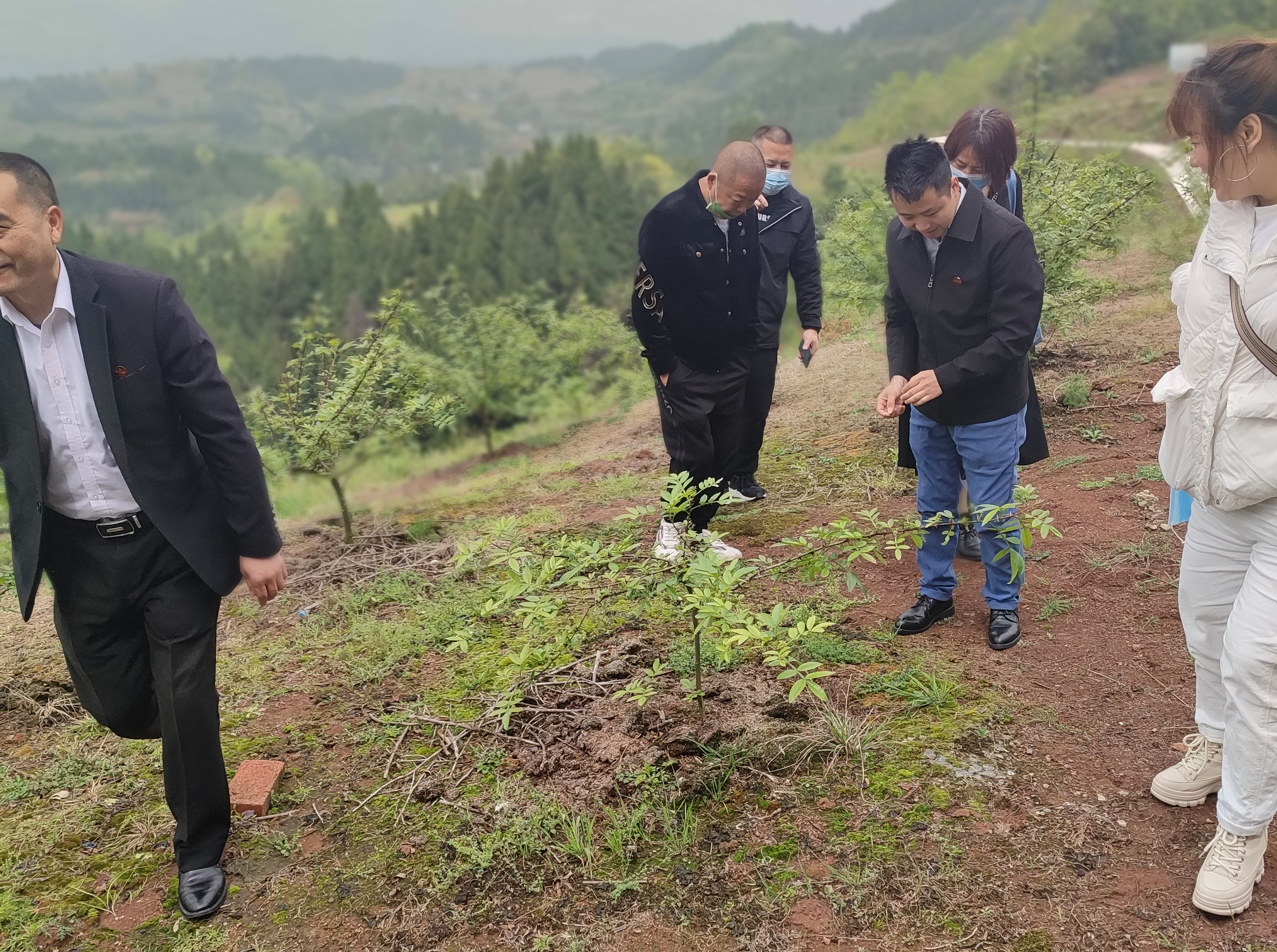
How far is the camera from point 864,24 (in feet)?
481

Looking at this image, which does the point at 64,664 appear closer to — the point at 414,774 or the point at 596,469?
the point at 414,774

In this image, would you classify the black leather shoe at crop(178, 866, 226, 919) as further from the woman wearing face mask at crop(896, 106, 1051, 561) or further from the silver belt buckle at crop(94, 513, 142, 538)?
the woman wearing face mask at crop(896, 106, 1051, 561)

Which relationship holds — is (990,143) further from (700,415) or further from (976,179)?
(700,415)

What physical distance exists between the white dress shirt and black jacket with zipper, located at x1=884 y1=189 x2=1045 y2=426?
8.16 ft

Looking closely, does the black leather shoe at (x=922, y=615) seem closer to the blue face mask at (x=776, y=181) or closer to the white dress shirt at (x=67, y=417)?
the blue face mask at (x=776, y=181)

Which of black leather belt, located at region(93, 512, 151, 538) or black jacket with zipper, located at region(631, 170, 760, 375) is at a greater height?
black jacket with zipper, located at region(631, 170, 760, 375)

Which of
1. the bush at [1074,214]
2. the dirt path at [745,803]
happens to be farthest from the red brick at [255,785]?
the bush at [1074,214]

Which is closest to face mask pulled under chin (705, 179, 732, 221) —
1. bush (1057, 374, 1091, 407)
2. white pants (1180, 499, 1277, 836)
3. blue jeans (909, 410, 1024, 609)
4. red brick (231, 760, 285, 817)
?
blue jeans (909, 410, 1024, 609)

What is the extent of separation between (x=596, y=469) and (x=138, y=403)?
481cm

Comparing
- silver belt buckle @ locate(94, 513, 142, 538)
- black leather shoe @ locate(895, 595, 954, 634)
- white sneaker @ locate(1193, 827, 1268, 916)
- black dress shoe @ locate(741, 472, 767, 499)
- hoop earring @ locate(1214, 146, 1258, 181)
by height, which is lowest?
A: black dress shoe @ locate(741, 472, 767, 499)

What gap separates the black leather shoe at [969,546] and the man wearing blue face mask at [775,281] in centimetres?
120

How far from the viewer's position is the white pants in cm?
203

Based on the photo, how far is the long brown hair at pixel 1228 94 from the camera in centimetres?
189

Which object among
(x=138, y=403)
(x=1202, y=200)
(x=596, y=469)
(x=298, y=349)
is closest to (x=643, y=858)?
(x=138, y=403)
